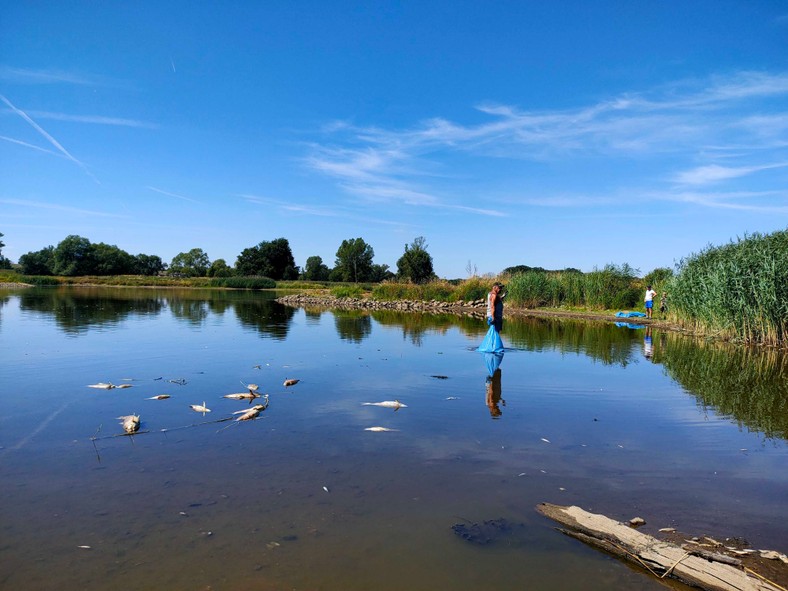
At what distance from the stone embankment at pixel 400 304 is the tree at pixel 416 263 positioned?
10301 mm

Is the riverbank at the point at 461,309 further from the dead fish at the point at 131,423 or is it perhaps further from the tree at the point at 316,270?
the tree at the point at 316,270

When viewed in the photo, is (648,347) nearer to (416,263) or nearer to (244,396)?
(244,396)

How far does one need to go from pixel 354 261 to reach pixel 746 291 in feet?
250

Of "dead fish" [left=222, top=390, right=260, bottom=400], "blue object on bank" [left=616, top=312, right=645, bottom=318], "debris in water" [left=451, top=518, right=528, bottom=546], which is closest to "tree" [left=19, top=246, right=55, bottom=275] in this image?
"blue object on bank" [left=616, top=312, right=645, bottom=318]

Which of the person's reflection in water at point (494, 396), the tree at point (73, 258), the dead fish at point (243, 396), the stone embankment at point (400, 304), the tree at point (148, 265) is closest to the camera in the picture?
the person's reflection in water at point (494, 396)

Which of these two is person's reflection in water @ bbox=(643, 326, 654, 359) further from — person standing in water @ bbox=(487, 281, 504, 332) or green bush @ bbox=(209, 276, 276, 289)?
green bush @ bbox=(209, 276, 276, 289)

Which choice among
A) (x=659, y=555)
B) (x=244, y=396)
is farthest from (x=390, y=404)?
(x=659, y=555)

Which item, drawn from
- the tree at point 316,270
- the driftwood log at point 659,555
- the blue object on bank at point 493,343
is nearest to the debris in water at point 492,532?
the driftwood log at point 659,555

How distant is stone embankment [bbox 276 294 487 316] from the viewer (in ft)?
144

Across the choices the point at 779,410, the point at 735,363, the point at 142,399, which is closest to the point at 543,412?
the point at 779,410

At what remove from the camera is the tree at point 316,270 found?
10956cm

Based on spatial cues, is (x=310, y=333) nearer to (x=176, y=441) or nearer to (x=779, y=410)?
(x=176, y=441)

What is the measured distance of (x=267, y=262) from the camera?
353ft

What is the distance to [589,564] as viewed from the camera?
4633 mm
